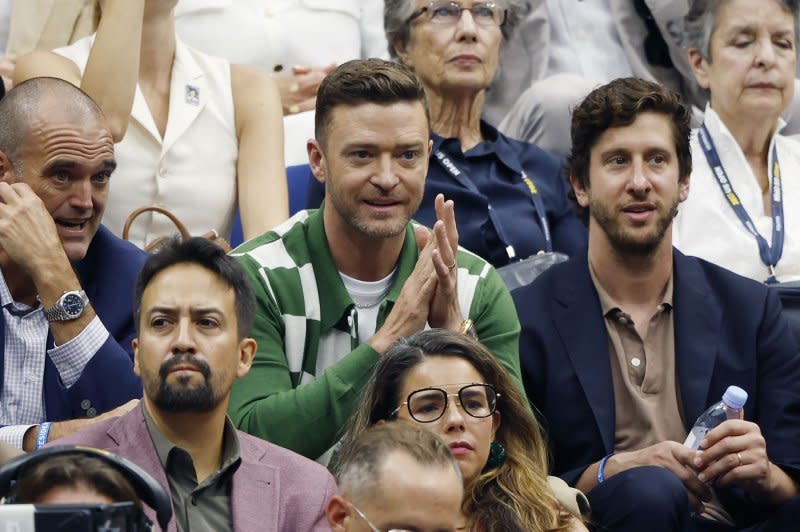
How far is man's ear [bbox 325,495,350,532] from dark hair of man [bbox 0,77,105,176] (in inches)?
55.3

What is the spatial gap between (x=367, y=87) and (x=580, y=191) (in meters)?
0.81

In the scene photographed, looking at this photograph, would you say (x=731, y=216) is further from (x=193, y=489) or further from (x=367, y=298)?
(x=193, y=489)

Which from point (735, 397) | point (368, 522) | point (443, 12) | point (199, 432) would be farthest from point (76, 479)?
point (443, 12)

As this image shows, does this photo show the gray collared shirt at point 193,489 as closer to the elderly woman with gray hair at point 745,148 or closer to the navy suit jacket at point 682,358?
the navy suit jacket at point 682,358

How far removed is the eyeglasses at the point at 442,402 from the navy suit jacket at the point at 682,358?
0.55 m

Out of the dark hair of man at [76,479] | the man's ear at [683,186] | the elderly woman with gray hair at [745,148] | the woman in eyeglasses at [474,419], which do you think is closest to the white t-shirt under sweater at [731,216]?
the elderly woman with gray hair at [745,148]

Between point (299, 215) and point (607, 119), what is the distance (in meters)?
0.90

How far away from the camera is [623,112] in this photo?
14.9 feet

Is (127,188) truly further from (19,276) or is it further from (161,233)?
(19,276)

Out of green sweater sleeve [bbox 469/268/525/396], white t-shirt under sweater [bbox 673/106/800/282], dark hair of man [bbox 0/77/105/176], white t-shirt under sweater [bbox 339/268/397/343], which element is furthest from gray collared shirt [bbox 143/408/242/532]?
white t-shirt under sweater [bbox 673/106/800/282]

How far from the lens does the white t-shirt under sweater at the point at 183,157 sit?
480cm

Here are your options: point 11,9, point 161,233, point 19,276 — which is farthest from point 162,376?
point 11,9

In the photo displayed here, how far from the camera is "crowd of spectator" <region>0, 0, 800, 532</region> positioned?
3.36m

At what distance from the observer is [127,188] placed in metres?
4.80
